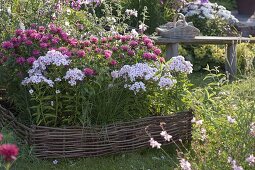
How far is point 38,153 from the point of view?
4516 mm

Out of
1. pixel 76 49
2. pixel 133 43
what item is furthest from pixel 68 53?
pixel 133 43

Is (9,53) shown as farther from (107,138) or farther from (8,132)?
(107,138)

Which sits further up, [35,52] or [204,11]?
[35,52]

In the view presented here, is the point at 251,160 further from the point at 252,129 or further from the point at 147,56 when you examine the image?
the point at 147,56

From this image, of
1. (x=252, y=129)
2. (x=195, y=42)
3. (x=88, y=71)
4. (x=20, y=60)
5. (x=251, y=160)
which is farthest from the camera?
(x=195, y=42)

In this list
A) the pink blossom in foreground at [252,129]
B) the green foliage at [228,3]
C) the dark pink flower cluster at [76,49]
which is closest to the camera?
the pink blossom in foreground at [252,129]

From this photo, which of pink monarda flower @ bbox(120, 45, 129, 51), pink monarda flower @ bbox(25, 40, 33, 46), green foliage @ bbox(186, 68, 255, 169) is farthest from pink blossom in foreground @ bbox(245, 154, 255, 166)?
pink monarda flower @ bbox(25, 40, 33, 46)

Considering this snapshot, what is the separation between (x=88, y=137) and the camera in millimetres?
4535

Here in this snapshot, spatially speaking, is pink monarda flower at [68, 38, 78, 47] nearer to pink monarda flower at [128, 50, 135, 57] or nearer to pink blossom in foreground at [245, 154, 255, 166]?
pink monarda flower at [128, 50, 135, 57]

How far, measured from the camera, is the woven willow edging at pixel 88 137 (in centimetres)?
447

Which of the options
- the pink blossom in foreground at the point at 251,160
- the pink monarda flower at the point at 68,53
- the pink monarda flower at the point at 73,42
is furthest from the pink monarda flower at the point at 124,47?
the pink blossom in foreground at the point at 251,160

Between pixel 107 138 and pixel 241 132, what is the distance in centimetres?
124

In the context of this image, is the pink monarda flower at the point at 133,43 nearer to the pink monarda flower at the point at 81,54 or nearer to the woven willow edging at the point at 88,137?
the pink monarda flower at the point at 81,54

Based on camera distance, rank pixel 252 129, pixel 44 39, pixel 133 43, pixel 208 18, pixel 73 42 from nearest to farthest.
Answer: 1. pixel 252 129
2. pixel 44 39
3. pixel 73 42
4. pixel 133 43
5. pixel 208 18
